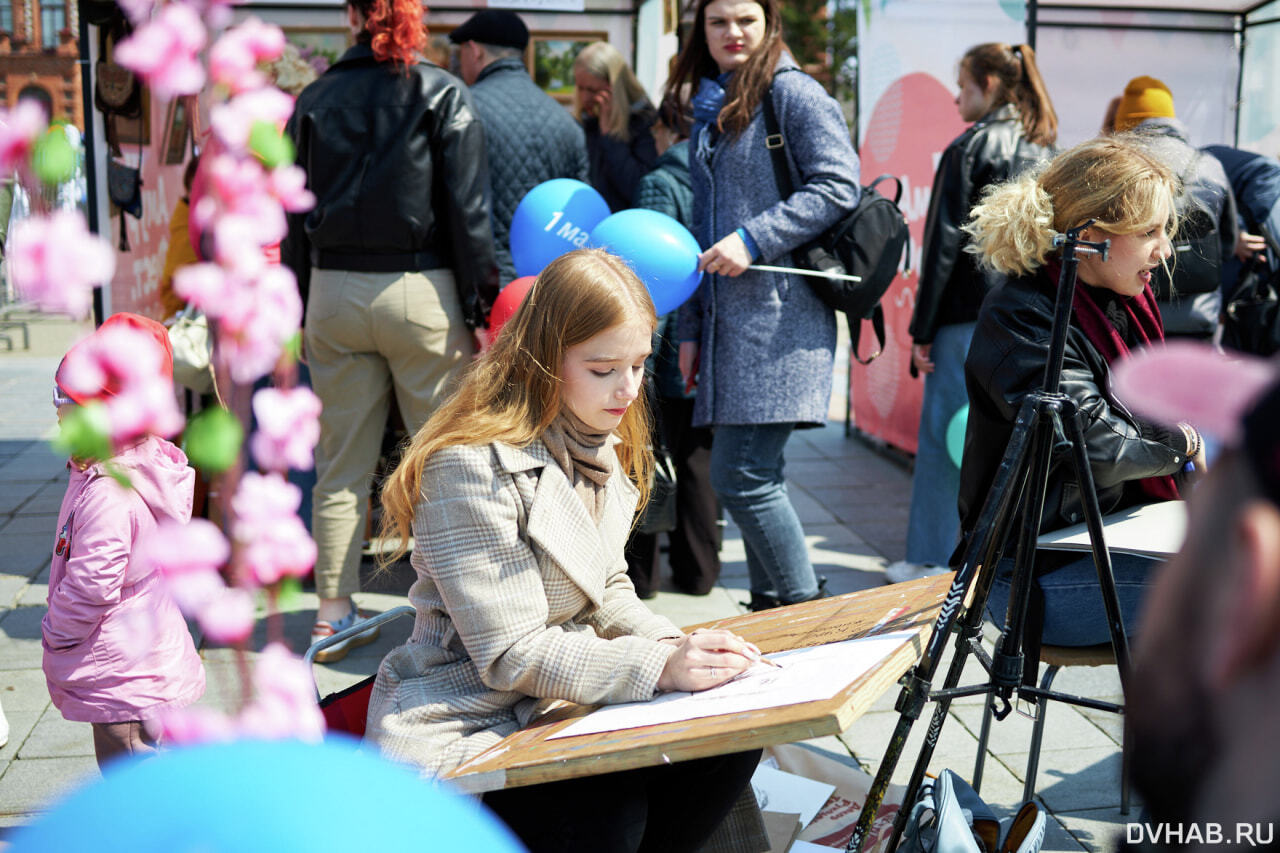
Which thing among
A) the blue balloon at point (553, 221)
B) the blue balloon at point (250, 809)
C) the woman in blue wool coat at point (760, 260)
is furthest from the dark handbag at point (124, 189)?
the blue balloon at point (250, 809)

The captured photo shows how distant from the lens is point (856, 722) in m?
3.21

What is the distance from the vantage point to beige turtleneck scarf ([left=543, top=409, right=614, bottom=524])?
1948 mm

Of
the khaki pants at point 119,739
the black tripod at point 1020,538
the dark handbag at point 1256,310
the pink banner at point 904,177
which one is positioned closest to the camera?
the black tripod at point 1020,538

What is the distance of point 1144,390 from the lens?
0.54 m

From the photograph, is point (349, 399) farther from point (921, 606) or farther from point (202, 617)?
point (202, 617)

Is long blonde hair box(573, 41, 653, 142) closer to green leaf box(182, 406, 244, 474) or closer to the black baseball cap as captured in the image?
the black baseball cap

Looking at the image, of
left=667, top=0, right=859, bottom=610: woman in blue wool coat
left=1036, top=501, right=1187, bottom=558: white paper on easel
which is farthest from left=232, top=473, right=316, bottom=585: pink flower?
left=667, top=0, right=859, bottom=610: woman in blue wool coat

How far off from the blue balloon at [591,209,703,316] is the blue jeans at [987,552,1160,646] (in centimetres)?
132

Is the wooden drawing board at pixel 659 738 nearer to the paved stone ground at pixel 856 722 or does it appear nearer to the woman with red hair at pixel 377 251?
the paved stone ground at pixel 856 722

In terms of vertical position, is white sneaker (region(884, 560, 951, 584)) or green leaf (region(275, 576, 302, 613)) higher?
green leaf (region(275, 576, 302, 613))

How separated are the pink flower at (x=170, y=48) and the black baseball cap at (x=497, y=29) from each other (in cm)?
374

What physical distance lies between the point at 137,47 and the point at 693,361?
9.91ft

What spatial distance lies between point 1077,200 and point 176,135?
4034 millimetres

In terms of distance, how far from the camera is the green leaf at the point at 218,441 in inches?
26.2
